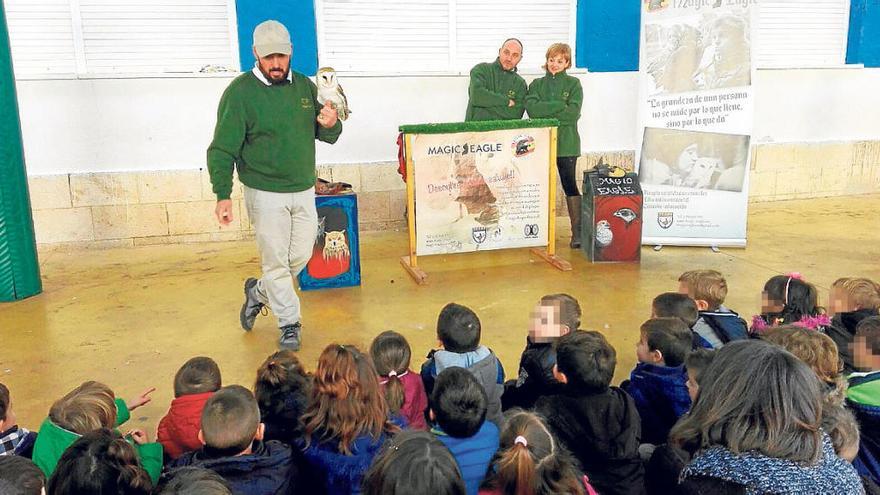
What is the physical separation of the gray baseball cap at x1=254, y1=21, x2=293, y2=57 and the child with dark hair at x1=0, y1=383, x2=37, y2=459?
7.16 ft

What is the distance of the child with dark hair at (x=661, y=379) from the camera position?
2830mm

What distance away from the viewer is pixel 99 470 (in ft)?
5.94

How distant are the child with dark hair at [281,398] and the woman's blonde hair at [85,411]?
47cm

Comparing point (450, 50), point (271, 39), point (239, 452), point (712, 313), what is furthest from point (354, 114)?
point (239, 452)

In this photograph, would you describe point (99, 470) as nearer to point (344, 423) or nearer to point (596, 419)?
point (344, 423)

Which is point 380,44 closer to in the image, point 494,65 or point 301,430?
point 494,65

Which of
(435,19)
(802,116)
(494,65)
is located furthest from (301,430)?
(802,116)

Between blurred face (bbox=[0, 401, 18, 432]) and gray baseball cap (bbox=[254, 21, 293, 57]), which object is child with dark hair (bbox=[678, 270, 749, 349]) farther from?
blurred face (bbox=[0, 401, 18, 432])

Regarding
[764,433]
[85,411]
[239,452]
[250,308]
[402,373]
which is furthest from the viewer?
[250,308]

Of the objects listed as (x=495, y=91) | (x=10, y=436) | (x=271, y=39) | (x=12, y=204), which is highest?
(x=271, y=39)

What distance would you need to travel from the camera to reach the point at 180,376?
2.76 metres

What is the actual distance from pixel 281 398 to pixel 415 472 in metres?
1.16

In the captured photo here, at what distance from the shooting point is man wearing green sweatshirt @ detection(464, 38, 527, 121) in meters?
6.28

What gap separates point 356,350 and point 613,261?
3.91m
